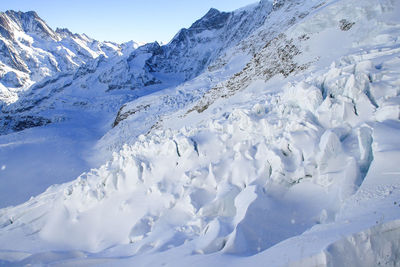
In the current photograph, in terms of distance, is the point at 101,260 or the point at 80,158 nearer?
the point at 101,260

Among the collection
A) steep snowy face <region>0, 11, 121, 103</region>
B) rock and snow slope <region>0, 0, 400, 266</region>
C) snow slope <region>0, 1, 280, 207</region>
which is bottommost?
rock and snow slope <region>0, 0, 400, 266</region>

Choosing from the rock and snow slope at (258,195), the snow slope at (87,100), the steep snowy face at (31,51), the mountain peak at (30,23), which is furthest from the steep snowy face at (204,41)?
the mountain peak at (30,23)

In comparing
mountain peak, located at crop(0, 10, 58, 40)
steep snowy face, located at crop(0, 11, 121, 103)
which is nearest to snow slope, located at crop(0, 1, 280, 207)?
steep snowy face, located at crop(0, 11, 121, 103)

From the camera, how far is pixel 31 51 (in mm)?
118562

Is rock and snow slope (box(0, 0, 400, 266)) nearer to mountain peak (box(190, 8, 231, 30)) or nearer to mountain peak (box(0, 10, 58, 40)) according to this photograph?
mountain peak (box(190, 8, 231, 30))

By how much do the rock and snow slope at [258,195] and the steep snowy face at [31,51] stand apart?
8446cm

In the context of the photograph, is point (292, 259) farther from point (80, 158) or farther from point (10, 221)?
point (80, 158)

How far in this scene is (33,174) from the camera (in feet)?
59.4

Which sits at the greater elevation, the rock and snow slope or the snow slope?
the snow slope

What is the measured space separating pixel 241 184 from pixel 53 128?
1258 inches

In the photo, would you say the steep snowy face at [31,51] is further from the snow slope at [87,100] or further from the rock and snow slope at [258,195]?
the rock and snow slope at [258,195]

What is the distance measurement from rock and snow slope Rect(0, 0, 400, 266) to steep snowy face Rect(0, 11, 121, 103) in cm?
8446

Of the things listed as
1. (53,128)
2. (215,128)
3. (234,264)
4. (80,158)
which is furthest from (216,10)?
(234,264)

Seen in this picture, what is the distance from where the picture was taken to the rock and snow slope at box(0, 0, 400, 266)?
3187 millimetres
